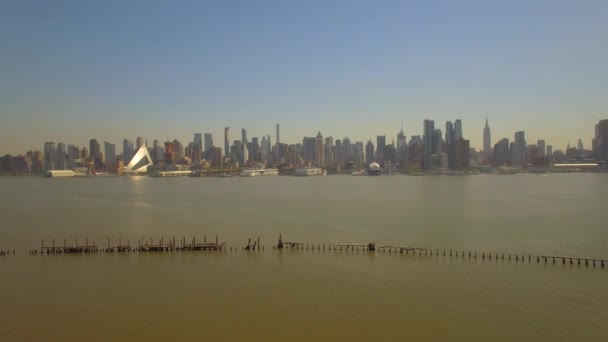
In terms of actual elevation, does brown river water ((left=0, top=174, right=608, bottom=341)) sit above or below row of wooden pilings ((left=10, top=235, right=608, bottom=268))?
below

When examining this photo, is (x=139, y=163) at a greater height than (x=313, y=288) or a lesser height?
greater

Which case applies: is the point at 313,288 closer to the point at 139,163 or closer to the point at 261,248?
the point at 261,248

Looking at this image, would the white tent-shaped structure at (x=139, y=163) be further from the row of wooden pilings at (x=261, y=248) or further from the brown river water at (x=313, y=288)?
the row of wooden pilings at (x=261, y=248)

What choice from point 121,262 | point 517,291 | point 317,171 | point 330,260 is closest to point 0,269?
point 121,262

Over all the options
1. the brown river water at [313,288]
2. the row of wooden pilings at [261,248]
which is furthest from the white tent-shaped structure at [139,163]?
the row of wooden pilings at [261,248]

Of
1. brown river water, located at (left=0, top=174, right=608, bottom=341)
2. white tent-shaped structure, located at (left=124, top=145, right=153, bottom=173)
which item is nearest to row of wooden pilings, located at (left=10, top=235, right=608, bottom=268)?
brown river water, located at (left=0, top=174, right=608, bottom=341)

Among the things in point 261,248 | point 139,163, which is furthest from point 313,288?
point 139,163

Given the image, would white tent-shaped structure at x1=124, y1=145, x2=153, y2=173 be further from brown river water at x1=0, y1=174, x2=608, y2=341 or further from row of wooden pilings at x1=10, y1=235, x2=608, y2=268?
row of wooden pilings at x1=10, y1=235, x2=608, y2=268

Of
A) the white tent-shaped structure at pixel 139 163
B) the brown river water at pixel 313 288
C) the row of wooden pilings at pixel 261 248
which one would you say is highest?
the white tent-shaped structure at pixel 139 163
